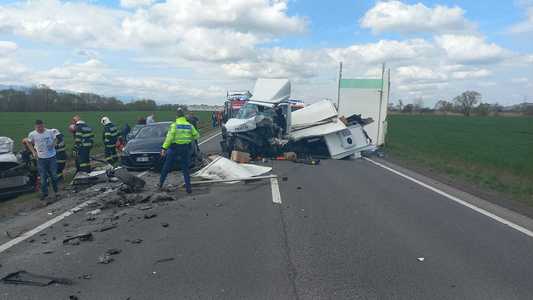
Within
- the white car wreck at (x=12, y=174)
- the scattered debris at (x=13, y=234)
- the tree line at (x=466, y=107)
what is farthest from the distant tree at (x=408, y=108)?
the scattered debris at (x=13, y=234)

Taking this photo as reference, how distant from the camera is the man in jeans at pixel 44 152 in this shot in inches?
394

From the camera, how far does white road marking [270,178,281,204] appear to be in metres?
8.97

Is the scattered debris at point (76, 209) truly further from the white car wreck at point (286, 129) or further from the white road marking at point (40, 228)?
the white car wreck at point (286, 129)

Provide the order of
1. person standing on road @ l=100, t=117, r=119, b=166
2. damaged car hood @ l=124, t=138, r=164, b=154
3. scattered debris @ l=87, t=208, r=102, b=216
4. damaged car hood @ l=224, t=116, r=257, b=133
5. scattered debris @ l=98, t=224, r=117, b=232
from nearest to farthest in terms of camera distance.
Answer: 1. scattered debris @ l=98, t=224, r=117, b=232
2. scattered debris @ l=87, t=208, r=102, b=216
3. damaged car hood @ l=124, t=138, r=164, b=154
4. person standing on road @ l=100, t=117, r=119, b=166
5. damaged car hood @ l=224, t=116, r=257, b=133

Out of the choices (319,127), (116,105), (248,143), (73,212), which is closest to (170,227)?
(73,212)

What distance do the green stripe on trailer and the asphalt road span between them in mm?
11035

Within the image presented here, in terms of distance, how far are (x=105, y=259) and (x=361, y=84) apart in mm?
16049

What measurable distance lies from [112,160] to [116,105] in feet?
293

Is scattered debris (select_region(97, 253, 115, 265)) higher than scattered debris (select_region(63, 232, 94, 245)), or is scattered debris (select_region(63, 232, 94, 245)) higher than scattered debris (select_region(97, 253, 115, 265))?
scattered debris (select_region(97, 253, 115, 265))

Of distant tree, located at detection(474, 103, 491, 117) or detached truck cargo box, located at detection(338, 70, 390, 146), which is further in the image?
distant tree, located at detection(474, 103, 491, 117)

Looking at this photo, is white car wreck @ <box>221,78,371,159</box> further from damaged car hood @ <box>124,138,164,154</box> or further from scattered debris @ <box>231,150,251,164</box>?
damaged car hood @ <box>124,138,164,154</box>

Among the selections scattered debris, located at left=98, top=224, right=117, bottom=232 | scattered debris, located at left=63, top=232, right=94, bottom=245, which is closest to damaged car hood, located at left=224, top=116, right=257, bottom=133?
scattered debris, located at left=98, top=224, right=117, bottom=232

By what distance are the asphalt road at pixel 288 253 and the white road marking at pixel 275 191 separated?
0.25m

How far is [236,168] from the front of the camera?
40.1 ft
